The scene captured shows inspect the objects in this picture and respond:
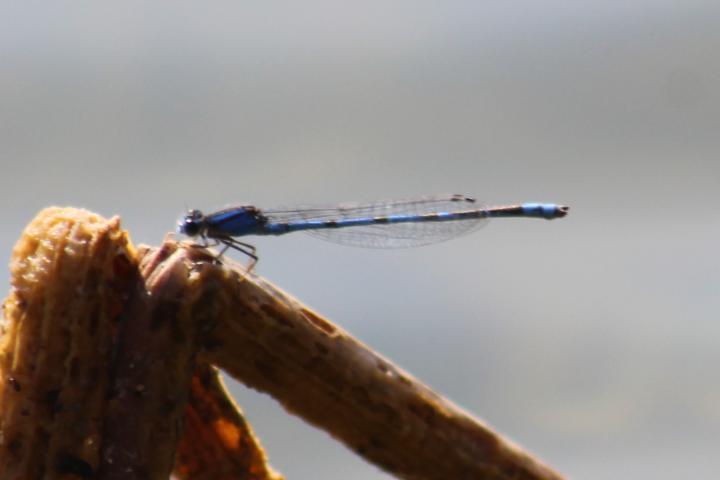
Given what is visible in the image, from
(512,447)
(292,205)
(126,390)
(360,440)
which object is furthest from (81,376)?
(292,205)

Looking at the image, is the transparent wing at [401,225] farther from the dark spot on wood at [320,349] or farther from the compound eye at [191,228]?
the dark spot on wood at [320,349]

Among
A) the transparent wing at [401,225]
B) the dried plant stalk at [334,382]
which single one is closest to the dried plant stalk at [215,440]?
the dried plant stalk at [334,382]

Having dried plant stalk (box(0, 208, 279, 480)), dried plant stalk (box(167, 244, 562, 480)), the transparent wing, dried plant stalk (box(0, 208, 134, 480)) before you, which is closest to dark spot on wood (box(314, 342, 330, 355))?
dried plant stalk (box(167, 244, 562, 480))

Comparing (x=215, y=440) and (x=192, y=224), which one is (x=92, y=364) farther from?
(x=192, y=224)

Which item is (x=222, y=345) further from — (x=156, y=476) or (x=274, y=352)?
(x=156, y=476)

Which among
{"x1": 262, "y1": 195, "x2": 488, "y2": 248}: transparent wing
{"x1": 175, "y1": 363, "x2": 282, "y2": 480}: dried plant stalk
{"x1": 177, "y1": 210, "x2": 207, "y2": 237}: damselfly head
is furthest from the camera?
{"x1": 262, "y1": 195, "x2": 488, "y2": 248}: transparent wing

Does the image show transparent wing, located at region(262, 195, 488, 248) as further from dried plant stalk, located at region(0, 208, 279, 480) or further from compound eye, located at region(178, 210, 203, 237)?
dried plant stalk, located at region(0, 208, 279, 480)
